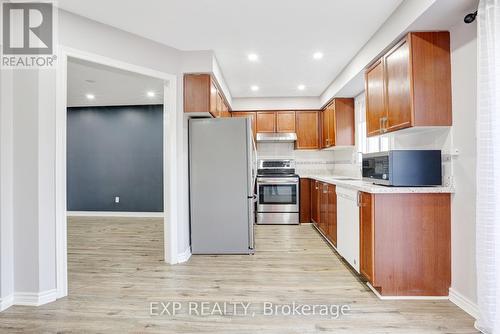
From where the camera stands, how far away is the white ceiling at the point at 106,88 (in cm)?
396

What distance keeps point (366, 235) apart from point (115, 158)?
544 cm

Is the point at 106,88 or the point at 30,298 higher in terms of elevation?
the point at 106,88

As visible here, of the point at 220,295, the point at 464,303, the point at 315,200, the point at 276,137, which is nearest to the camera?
the point at 464,303

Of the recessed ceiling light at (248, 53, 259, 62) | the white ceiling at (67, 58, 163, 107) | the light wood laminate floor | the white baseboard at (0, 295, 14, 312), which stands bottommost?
the light wood laminate floor

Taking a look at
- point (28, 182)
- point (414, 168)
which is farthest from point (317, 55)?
point (28, 182)

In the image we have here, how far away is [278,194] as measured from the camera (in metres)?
4.94

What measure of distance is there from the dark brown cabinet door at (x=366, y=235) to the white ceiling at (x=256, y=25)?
1.65m

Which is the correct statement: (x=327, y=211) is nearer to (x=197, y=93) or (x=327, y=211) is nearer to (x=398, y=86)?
(x=398, y=86)

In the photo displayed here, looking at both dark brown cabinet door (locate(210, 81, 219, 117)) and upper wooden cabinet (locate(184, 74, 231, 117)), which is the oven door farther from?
upper wooden cabinet (locate(184, 74, 231, 117))

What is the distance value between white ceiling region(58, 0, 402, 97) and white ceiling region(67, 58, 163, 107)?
996mm

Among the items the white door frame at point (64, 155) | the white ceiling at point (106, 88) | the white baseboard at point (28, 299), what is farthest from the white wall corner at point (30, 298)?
the white ceiling at point (106, 88)

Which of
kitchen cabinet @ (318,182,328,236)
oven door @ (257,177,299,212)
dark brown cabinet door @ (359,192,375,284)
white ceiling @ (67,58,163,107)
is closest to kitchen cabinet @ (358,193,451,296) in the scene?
dark brown cabinet door @ (359,192,375,284)

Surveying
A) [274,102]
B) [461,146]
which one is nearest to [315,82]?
[274,102]

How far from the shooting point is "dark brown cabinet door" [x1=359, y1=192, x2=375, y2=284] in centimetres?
225
